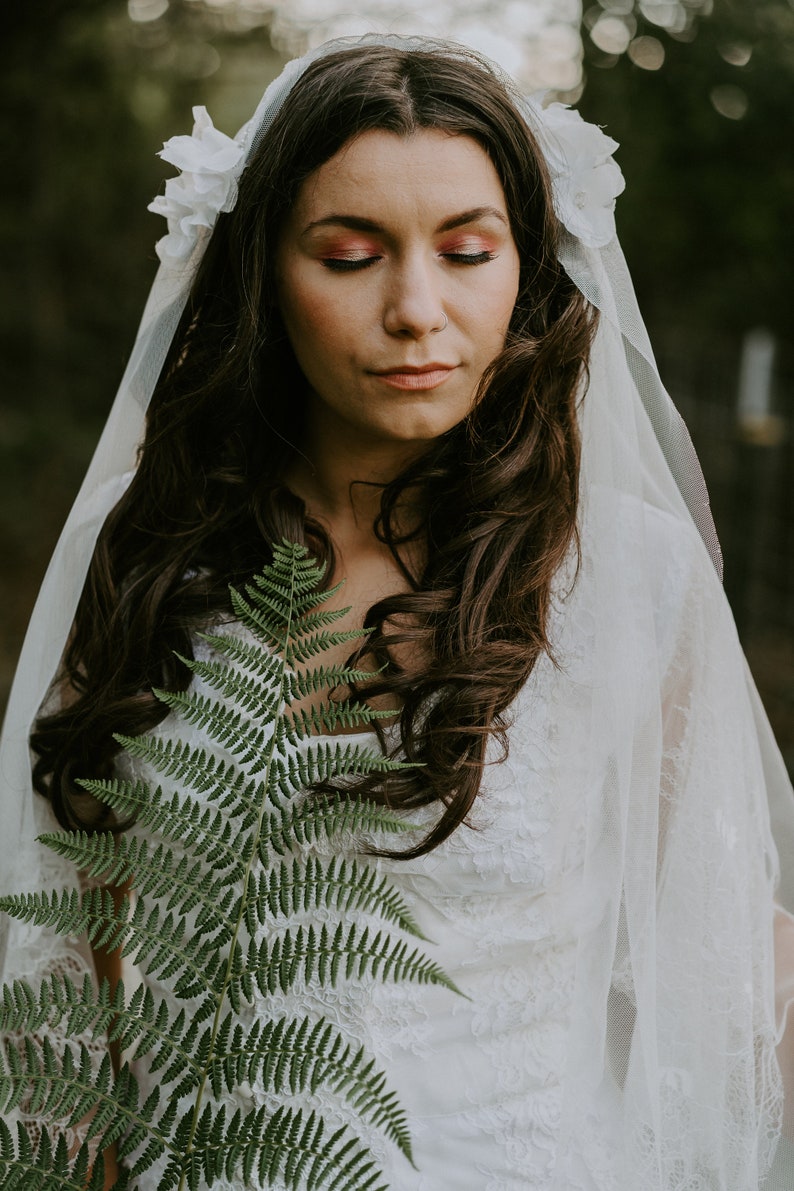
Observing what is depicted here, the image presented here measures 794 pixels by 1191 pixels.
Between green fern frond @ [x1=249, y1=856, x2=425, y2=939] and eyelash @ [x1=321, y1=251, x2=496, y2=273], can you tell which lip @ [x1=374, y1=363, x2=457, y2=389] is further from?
green fern frond @ [x1=249, y1=856, x2=425, y2=939]

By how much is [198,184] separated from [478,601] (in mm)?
666

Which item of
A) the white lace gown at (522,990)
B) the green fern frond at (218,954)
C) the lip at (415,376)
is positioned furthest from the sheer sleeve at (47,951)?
the lip at (415,376)

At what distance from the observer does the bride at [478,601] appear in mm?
1402

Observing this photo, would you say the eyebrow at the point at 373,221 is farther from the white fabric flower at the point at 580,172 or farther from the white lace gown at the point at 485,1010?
the white lace gown at the point at 485,1010

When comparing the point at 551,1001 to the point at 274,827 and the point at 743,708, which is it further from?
the point at 274,827

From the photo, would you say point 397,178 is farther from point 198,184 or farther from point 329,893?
point 329,893

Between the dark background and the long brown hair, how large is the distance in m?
3.49

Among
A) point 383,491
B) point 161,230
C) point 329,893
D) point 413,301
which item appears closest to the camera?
point 329,893

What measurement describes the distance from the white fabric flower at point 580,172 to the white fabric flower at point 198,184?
409 millimetres

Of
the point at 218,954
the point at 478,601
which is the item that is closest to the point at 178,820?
the point at 218,954

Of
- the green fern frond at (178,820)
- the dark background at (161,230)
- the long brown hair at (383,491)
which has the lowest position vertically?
the green fern frond at (178,820)

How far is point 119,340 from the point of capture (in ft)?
32.9

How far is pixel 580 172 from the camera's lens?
1.54m

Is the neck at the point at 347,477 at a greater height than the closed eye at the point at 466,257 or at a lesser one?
lesser
